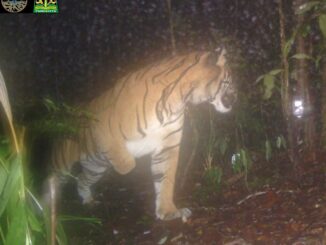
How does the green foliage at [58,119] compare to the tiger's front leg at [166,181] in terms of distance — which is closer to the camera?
the green foliage at [58,119]

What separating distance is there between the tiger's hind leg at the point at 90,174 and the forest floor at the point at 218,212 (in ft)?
0.07

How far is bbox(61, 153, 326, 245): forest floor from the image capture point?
0.96 meters

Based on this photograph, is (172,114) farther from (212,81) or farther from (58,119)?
(58,119)

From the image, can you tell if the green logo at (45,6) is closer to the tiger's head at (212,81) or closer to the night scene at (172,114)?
the night scene at (172,114)

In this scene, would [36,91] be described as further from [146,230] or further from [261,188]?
[261,188]

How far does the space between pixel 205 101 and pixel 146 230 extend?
1.08 ft

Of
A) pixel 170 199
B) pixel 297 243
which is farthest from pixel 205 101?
pixel 297 243

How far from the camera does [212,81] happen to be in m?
1.06

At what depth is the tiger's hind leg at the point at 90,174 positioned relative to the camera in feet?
3.56

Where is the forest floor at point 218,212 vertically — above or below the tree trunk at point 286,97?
below

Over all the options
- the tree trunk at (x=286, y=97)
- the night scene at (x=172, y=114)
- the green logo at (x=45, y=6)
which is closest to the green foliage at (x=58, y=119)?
the night scene at (x=172, y=114)

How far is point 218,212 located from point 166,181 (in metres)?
0.14

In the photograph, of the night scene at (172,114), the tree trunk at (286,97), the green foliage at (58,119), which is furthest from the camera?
the tree trunk at (286,97)

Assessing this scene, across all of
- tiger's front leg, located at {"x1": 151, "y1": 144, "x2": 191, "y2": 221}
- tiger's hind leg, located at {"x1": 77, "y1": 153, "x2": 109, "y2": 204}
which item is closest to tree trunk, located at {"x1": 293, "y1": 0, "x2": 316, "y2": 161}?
tiger's front leg, located at {"x1": 151, "y1": 144, "x2": 191, "y2": 221}
